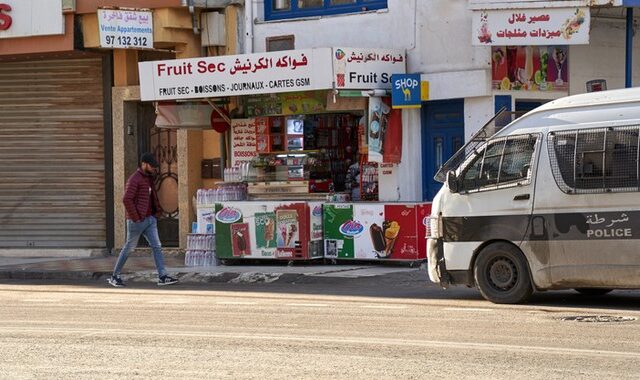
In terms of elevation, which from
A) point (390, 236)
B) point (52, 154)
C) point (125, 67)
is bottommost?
point (390, 236)

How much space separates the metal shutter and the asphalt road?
28.2 ft

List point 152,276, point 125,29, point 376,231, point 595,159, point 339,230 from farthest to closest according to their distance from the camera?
point 125,29, point 339,230, point 152,276, point 376,231, point 595,159

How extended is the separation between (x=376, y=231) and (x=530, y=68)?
3751mm

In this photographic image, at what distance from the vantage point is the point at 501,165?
47.2 feet

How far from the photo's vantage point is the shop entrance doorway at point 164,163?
81.8 feet

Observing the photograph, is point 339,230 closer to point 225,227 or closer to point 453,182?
point 225,227

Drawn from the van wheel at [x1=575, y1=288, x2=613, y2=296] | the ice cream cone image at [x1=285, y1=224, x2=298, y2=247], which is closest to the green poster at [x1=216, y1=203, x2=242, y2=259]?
the ice cream cone image at [x1=285, y1=224, x2=298, y2=247]

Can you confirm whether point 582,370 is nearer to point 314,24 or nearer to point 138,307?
point 138,307

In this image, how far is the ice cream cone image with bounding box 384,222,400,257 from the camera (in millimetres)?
19578

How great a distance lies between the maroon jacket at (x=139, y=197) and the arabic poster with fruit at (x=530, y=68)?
19.0 ft

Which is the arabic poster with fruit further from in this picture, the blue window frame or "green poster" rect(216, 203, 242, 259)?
"green poster" rect(216, 203, 242, 259)

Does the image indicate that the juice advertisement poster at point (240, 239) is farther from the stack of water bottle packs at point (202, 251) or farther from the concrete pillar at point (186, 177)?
the concrete pillar at point (186, 177)

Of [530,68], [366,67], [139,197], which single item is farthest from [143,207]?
[530,68]

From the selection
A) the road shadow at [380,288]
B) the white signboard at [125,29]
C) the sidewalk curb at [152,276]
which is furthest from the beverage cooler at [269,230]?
the white signboard at [125,29]
